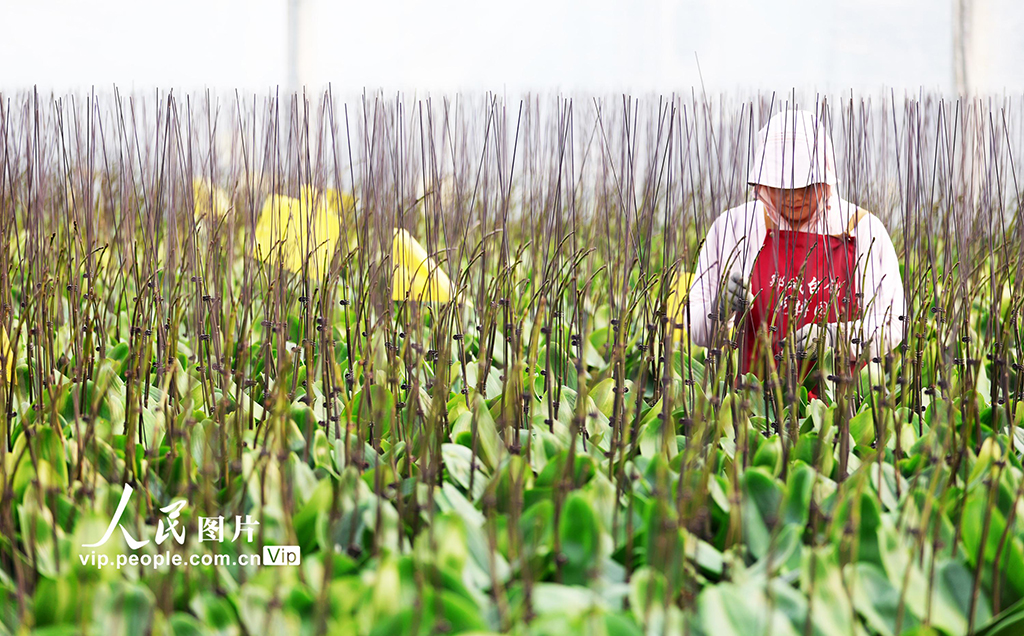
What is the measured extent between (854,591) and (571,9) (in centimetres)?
417

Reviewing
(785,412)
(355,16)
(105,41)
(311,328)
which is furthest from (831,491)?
(105,41)

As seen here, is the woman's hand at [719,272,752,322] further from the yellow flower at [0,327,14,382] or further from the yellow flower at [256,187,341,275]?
the yellow flower at [0,327,14,382]

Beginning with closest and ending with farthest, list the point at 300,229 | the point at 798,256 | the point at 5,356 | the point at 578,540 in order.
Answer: the point at 578,540
the point at 5,356
the point at 300,229
the point at 798,256

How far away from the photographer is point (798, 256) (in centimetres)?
145

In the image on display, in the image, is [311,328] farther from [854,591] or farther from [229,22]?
[229,22]

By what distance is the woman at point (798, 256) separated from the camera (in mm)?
1231

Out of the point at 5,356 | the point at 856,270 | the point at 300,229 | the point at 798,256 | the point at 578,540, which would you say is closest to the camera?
the point at 578,540

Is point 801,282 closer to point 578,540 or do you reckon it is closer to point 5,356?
point 578,540

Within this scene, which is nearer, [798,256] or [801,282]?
[801,282]

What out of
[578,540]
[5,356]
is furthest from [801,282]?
[5,356]

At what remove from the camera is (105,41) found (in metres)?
4.46

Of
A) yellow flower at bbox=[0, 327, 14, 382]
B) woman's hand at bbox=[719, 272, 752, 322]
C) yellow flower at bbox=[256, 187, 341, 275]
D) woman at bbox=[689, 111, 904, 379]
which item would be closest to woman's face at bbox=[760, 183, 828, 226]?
woman at bbox=[689, 111, 904, 379]

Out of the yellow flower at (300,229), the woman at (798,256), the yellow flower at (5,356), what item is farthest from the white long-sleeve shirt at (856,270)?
the yellow flower at (5,356)

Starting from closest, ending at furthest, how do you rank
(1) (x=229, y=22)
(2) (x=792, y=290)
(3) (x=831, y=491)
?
(3) (x=831, y=491)
(2) (x=792, y=290)
(1) (x=229, y=22)
